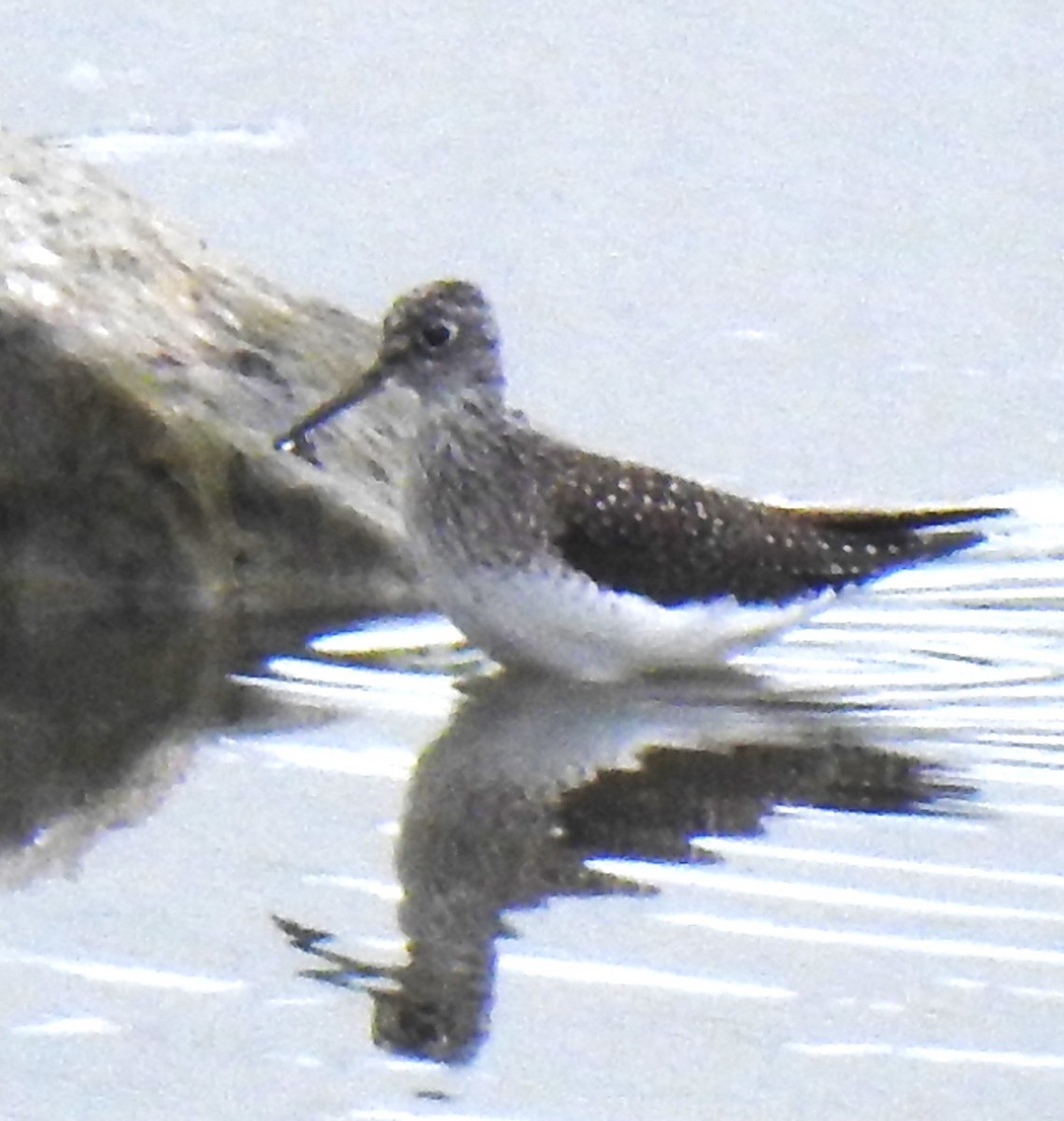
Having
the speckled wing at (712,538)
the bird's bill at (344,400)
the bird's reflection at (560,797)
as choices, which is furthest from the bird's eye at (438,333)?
the bird's reflection at (560,797)

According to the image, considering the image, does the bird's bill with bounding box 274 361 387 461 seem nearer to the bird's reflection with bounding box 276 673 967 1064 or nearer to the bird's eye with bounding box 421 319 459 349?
the bird's eye with bounding box 421 319 459 349

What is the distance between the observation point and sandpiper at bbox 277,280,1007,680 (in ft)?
26.7

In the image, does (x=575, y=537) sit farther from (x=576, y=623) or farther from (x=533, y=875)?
(x=533, y=875)

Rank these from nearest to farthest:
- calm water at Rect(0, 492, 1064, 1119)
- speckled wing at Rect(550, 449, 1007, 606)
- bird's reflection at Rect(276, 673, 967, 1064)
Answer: calm water at Rect(0, 492, 1064, 1119) < bird's reflection at Rect(276, 673, 967, 1064) < speckled wing at Rect(550, 449, 1007, 606)

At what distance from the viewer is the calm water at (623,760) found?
6.01 meters

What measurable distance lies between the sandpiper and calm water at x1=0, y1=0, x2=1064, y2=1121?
0.17 m

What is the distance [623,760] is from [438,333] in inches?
54.6

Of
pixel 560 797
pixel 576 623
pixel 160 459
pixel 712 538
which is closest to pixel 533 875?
pixel 560 797

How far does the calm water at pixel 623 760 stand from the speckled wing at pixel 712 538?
0.25 metres

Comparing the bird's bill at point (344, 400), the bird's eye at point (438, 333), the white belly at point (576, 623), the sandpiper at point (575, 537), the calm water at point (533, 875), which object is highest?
the bird's eye at point (438, 333)

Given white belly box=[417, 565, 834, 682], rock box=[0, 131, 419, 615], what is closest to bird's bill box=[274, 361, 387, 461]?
rock box=[0, 131, 419, 615]

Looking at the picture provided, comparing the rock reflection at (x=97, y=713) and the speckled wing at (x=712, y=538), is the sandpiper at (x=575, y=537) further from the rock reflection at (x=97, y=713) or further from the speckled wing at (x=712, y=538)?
the rock reflection at (x=97, y=713)

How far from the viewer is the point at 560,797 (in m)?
7.38

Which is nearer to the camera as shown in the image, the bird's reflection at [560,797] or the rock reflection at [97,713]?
the bird's reflection at [560,797]
